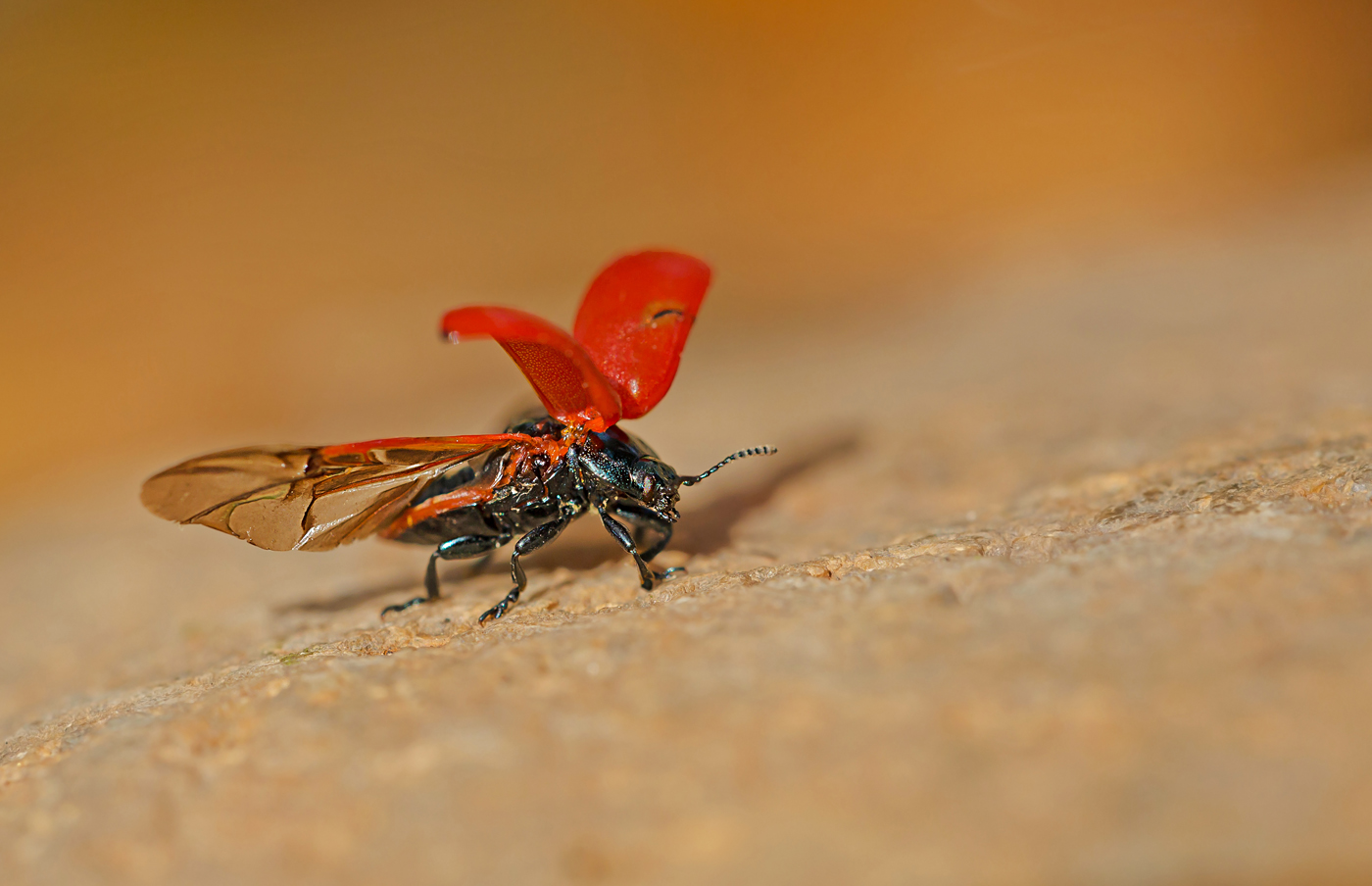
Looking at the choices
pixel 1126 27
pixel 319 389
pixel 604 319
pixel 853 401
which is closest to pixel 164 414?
pixel 319 389

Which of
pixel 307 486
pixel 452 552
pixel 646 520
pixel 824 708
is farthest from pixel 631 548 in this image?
pixel 824 708

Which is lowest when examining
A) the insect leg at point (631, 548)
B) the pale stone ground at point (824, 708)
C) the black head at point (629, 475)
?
the pale stone ground at point (824, 708)

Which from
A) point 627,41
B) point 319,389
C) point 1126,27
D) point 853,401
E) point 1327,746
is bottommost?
point 1327,746

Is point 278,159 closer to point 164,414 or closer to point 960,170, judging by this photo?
point 164,414

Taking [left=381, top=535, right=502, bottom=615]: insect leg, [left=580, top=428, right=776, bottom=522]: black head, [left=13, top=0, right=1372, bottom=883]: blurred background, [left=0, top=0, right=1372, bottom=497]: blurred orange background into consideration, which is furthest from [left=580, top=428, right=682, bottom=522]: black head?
[left=0, top=0, right=1372, bottom=497]: blurred orange background

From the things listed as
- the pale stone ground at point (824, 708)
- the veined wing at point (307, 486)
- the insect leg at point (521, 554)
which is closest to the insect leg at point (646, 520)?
the pale stone ground at point (824, 708)

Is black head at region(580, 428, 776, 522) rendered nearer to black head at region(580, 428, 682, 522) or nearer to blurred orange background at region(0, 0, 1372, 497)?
black head at region(580, 428, 682, 522)

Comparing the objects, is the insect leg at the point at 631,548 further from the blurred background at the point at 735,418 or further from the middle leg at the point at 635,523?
the blurred background at the point at 735,418
